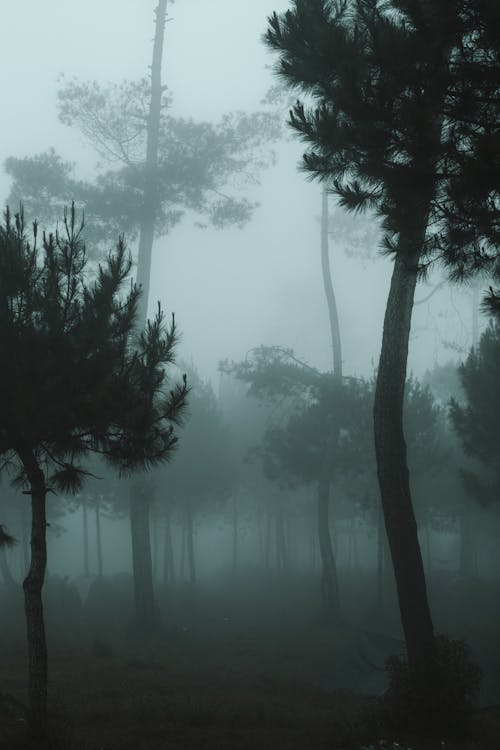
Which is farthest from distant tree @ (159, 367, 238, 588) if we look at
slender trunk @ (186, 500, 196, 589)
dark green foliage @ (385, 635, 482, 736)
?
dark green foliage @ (385, 635, 482, 736)

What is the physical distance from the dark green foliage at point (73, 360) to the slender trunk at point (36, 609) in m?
0.22

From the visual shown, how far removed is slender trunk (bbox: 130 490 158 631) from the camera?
17250 millimetres

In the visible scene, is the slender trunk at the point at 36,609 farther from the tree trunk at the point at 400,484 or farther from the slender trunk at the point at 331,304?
the slender trunk at the point at 331,304

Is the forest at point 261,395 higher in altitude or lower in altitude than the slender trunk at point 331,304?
lower

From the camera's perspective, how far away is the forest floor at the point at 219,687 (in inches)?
285

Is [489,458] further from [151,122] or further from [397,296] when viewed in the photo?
[151,122]

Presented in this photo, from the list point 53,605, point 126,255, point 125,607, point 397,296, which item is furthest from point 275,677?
point 53,605

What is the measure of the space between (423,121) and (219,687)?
9828 mm

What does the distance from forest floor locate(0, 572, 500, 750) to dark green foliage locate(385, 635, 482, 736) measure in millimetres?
213

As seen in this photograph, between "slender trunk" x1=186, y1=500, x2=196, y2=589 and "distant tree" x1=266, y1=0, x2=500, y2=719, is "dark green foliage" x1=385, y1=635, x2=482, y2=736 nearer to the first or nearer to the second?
"distant tree" x1=266, y1=0, x2=500, y2=719

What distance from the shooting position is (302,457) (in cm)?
2270

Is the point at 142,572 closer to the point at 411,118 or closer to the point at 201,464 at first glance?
the point at 201,464

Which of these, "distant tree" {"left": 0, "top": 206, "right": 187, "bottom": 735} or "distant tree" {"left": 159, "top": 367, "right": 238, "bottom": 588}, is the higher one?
"distant tree" {"left": 159, "top": 367, "right": 238, "bottom": 588}

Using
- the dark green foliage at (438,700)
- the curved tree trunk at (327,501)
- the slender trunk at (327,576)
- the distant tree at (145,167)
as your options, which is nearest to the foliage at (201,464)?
the distant tree at (145,167)
